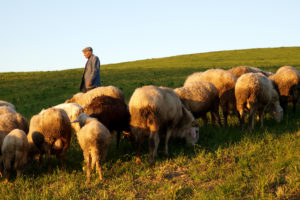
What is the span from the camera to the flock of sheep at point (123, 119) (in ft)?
18.9

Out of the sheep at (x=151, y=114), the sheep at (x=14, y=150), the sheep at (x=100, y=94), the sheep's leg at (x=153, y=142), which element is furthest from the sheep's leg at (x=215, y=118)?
the sheep at (x=14, y=150)

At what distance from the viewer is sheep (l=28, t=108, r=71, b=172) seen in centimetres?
616

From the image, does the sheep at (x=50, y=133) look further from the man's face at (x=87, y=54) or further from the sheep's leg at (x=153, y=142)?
the man's face at (x=87, y=54)

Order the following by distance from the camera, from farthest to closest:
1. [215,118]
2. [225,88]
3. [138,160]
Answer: [215,118], [225,88], [138,160]

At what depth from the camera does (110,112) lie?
711cm

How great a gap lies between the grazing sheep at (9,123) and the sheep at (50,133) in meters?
0.58

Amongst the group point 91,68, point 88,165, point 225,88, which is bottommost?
point 88,165

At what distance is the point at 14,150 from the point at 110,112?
2.26m

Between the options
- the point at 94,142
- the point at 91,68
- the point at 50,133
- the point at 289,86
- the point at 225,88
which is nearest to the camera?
the point at 94,142

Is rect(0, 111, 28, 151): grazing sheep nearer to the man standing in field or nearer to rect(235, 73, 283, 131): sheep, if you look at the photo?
the man standing in field

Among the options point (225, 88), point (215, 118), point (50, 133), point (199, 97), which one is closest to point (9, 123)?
point (50, 133)

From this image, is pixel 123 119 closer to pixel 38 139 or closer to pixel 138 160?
pixel 138 160

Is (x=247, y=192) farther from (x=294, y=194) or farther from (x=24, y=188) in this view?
(x=24, y=188)

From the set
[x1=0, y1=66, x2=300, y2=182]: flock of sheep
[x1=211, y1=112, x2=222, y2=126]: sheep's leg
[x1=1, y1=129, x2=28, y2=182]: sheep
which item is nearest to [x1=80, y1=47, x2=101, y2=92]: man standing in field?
[x1=0, y1=66, x2=300, y2=182]: flock of sheep
